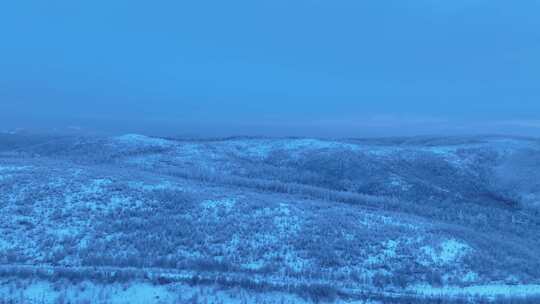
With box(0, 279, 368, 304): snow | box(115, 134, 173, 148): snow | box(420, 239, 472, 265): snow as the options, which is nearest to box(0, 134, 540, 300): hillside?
box(420, 239, 472, 265): snow

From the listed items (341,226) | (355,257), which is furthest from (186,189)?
(355,257)

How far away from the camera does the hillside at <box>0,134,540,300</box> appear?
17828 mm

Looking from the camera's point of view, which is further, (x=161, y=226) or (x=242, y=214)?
(x=242, y=214)

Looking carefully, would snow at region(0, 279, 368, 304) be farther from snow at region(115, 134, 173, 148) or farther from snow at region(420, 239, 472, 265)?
snow at region(115, 134, 173, 148)

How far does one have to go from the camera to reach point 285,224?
78.3 feet

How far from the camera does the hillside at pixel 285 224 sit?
17828 millimetres

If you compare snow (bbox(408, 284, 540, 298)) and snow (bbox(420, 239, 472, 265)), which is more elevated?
snow (bbox(420, 239, 472, 265))

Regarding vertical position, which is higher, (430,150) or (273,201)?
(430,150)

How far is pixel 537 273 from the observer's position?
19.3 m

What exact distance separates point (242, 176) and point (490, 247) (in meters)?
24.0

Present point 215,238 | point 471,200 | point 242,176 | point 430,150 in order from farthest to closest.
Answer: point 430,150, point 242,176, point 471,200, point 215,238

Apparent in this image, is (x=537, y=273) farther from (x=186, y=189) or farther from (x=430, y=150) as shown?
(x=430, y=150)

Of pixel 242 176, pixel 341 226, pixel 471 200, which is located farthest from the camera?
pixel 242 176

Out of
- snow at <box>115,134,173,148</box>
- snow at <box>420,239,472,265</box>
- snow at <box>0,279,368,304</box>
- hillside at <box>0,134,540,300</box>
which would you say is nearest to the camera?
snow at <box>0,279,368,304</box>
